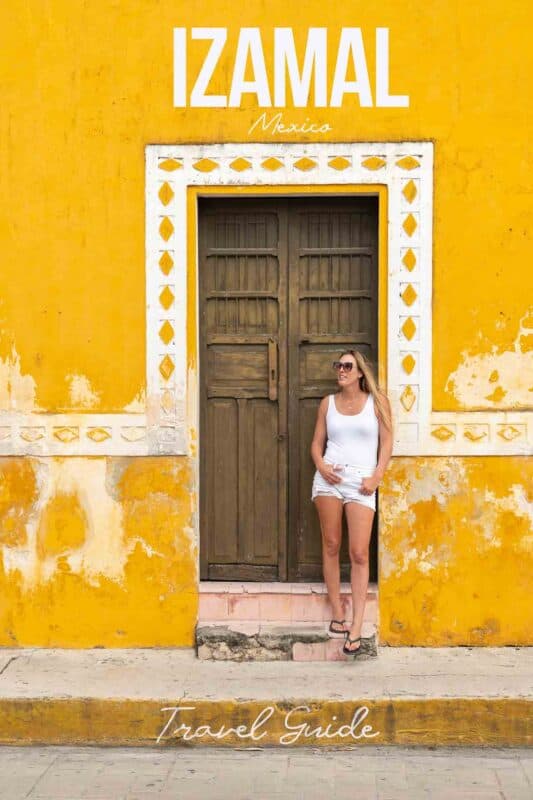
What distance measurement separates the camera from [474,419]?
20.7 feet

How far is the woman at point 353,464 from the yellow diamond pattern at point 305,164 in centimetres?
109

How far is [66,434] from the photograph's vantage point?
251 inches

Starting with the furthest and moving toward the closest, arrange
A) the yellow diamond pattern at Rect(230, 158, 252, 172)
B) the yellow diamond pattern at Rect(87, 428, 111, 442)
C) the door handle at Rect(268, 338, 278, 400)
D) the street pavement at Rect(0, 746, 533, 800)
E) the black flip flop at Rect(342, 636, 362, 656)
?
1. the door handle at Rect(268, 338, 278, 400)
2. the yellow diamond pattern at Rect(87, 428, 111, 442)
3. the yellow diamond pattern at Rect(230, 158, 252, 172)
4. the black flip flop at Rect(342, 636, 362, 656)
5. the street pavement at Rect(0, 746, 533, 800)

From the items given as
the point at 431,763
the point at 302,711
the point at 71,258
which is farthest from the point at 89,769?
the point at 71,258

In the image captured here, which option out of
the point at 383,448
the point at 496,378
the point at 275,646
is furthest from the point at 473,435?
the point at 275,646

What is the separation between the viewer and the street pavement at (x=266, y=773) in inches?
190

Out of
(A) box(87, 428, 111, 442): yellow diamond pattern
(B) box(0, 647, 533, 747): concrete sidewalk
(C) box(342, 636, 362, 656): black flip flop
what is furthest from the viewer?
(A) box(87, 428, 111, 442): yellow diamond pattern

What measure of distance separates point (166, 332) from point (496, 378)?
1934mm

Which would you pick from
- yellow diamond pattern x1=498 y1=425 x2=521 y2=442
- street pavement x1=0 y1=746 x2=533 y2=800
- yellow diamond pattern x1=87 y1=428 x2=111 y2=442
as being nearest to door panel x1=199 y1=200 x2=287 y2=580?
yellow diamond pattern x1=87 y1=428 x2=111 y2=442

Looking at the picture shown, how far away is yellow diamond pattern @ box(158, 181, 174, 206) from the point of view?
629 cm

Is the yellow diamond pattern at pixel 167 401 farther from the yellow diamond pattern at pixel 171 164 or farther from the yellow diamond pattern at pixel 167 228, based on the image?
the yellow diamond pattern at pixel 171 164

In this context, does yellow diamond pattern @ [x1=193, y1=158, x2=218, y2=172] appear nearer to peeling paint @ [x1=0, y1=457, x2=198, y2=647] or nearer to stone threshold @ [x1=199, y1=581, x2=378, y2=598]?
peeling paint @ [x1=0, y1=457, x2=198, y2=647]

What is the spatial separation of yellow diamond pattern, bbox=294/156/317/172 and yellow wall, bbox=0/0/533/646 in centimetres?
13

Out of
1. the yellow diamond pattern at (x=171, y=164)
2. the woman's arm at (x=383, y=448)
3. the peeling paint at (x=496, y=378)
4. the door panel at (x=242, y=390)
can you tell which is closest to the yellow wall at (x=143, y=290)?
the peeling paint at (x=496, y=378)
